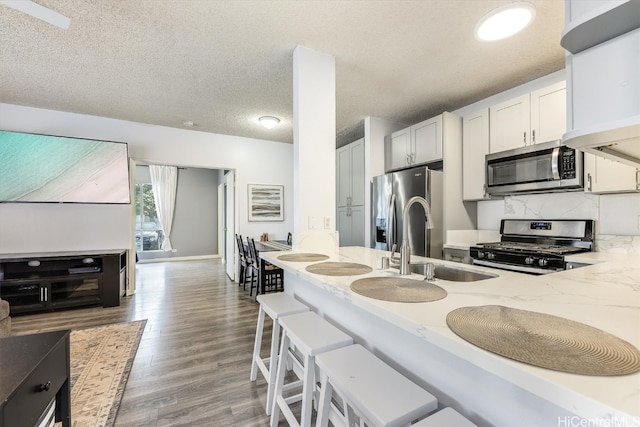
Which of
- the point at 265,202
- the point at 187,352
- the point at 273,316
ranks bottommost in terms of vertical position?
the point at 187,352

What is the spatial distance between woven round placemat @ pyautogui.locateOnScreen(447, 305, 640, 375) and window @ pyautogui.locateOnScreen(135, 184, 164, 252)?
26.6 ft

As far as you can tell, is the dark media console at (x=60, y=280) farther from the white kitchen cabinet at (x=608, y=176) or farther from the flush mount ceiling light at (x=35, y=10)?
the white kitchen cabinet at (x=608, y=176)

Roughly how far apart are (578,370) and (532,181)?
8.82ft

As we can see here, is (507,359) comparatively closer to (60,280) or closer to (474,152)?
(474,152)

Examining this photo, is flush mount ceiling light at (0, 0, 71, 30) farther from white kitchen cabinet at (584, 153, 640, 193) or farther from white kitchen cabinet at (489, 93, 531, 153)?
white kitchen cabinet at (584, 153, 640, 193)

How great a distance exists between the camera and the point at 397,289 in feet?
3.57

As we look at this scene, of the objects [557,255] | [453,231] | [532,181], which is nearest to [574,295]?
[557,255]

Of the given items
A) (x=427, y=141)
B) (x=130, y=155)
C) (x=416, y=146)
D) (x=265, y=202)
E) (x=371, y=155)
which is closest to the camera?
(x=427, y=141)

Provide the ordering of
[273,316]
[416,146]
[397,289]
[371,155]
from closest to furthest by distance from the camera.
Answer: [397,289] < [273,316] < [416,146] < [371,155]

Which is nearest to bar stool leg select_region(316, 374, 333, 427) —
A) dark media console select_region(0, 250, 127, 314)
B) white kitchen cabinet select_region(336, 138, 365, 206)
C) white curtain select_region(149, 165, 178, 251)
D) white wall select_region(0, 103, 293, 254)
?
white kitchen cabinet select_region(336, 138, 365, 206)

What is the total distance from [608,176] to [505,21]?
1437mm

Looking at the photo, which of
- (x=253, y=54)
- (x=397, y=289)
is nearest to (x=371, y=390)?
(x=397, y=289)

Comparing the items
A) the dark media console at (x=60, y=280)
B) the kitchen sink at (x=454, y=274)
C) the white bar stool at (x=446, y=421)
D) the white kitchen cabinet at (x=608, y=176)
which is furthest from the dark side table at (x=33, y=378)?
the white kitchen cabinet at (x=608, y=176)

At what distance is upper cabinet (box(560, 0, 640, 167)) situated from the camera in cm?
79
